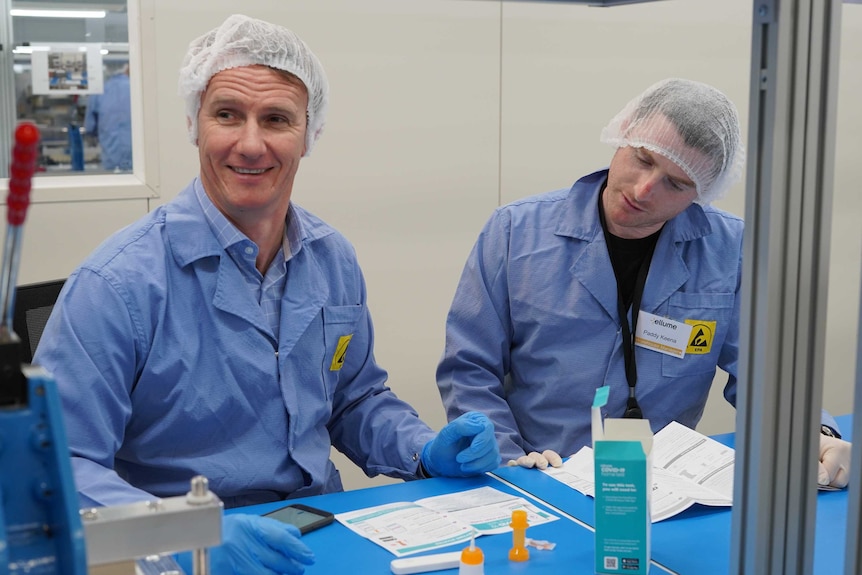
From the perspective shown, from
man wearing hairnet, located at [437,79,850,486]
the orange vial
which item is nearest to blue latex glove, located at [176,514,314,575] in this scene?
the orange vial

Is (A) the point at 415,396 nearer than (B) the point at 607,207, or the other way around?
(B) the point at 607,207

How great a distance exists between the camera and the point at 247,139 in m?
1.83

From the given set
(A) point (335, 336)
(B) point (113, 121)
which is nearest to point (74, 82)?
(B) point (113, 121)

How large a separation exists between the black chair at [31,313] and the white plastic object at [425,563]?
104 cm

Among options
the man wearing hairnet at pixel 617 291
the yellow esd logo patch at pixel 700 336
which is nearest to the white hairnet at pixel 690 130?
the man wearing hairnet at pixel 617 291

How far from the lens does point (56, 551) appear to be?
76 cm

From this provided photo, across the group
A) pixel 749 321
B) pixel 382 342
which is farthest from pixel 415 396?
pixel 749 321

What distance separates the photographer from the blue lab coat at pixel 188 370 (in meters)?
1.60

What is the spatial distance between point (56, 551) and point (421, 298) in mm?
2868

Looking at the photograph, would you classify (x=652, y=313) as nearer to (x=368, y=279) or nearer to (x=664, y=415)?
(x=664, y=415)

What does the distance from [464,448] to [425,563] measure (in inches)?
16.5

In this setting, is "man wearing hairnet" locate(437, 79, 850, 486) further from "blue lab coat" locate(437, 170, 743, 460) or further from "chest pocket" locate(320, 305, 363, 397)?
"chest pocket" locate(320, 305, 363, 397)

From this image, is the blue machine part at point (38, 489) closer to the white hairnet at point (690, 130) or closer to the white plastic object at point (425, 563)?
the white plastic object at point (425, 563)

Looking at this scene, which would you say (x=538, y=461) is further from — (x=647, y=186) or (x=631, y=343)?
(x=647, y=186)
